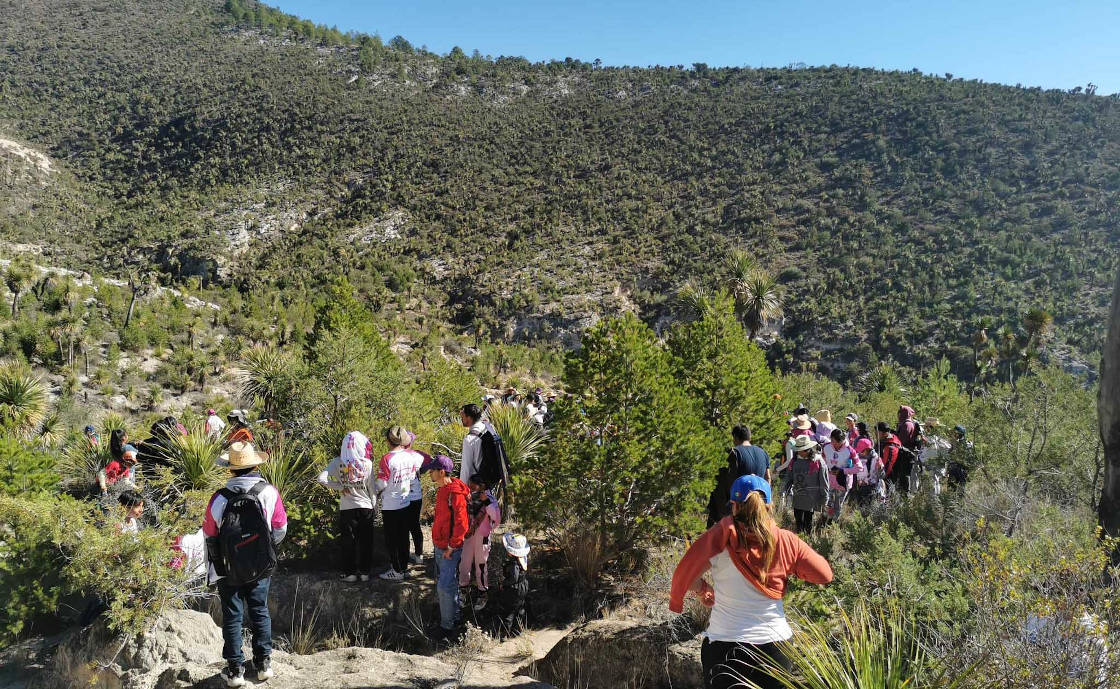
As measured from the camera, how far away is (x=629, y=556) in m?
6.54

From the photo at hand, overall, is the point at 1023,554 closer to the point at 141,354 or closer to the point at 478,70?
the point at 141,354

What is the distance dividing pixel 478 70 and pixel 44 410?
2866 inches

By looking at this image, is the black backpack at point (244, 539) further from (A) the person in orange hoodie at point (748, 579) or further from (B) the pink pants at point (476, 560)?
(A) the person in orange hoodie at point (748, 579)

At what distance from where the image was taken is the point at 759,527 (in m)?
2.94

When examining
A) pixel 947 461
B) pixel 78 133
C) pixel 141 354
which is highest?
pixel 78 133

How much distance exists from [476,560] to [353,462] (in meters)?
1.54

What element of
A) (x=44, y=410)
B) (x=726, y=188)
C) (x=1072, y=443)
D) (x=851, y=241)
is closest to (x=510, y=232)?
(x=726, y=188)

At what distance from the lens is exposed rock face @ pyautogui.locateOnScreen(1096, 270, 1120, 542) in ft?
14.7

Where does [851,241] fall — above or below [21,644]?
above

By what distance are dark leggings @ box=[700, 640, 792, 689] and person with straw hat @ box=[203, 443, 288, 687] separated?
108 inches

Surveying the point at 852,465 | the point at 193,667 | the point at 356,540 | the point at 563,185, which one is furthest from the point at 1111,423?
the point at 563,185

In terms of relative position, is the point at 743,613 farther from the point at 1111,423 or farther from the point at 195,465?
the point at 195,465

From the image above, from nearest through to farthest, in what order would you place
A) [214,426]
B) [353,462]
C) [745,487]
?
[745,487], [353,462], [214,426]

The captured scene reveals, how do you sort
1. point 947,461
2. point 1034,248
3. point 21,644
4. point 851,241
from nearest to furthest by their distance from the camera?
point 21,644 → point 947,461 → point 1034,248 → point 851,241
